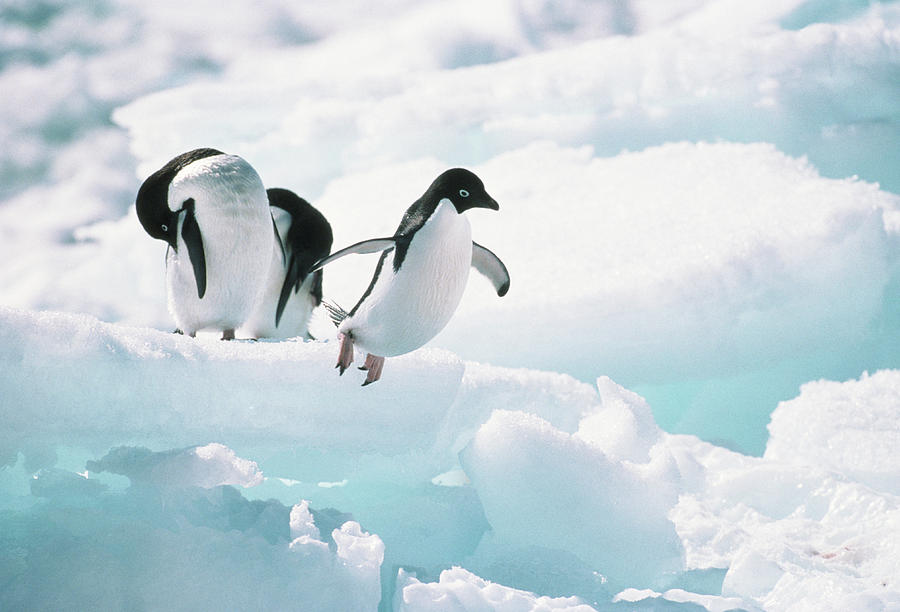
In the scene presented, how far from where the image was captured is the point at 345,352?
174 centimetres

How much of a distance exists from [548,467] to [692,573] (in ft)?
1.86

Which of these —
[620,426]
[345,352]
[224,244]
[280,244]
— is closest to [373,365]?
[345,352]

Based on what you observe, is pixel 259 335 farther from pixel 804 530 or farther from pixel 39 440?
pixel 804 530

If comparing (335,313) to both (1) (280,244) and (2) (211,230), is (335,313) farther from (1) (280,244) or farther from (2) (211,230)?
(1) (280,244)

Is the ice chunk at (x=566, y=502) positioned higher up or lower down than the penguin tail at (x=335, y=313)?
lower down

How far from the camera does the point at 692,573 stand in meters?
2.34

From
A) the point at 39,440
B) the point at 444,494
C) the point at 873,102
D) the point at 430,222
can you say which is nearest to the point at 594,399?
the point at 444,494

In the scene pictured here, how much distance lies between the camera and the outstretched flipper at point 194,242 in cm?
231

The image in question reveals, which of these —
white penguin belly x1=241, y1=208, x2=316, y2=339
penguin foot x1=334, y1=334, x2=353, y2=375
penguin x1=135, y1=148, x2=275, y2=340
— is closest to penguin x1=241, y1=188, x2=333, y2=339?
white penguin belly x1=241, y1=208, x2=316, y2=339

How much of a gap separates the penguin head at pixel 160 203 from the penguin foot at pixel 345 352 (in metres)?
0.93

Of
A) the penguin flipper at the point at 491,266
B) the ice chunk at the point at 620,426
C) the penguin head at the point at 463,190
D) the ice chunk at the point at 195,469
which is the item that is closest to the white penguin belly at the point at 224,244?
the ice chunk at the point at 195,469

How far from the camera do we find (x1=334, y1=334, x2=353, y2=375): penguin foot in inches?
68.3

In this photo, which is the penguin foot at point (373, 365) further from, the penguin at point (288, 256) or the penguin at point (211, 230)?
the penguin at point (288, 256)

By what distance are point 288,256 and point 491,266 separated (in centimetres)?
122
